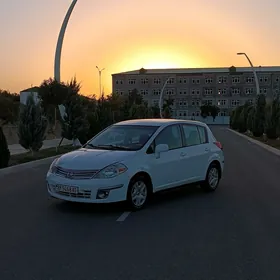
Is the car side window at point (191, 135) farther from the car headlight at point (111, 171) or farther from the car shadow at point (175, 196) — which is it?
the car headlight at point (111, 171)

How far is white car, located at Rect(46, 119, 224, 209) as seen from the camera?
8.62m

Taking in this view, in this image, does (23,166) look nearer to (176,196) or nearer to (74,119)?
(176,196)

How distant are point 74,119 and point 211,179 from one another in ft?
49.6

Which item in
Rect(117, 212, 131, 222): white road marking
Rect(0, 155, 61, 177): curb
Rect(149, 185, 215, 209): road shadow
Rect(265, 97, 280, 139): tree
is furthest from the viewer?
Rect(265, 97, 280, 139): tree

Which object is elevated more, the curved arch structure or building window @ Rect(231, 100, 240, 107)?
the curved arch structure

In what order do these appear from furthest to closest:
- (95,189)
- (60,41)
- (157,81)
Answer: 1. (157,81)
2. (60,41)
3. (95,189)

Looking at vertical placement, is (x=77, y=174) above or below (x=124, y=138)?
below

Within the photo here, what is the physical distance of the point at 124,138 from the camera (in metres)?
10.0

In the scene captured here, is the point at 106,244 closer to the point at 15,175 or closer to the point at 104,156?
the point at 104,156

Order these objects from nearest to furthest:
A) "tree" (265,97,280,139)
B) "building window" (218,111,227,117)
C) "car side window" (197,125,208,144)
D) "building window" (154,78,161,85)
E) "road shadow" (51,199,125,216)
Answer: "road shadow" (51,199,125,216) → "car side window" (197,125,208,144) → "tree" (265,97,280,139) → "building window" (218,111,227,117) → "building window" (154,78,161,85)

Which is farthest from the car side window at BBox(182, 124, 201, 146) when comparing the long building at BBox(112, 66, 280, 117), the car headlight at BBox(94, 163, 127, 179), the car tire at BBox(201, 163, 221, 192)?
the long building at BBox(112, 66, 280, 117)

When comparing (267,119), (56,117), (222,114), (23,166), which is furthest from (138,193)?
(222,114)

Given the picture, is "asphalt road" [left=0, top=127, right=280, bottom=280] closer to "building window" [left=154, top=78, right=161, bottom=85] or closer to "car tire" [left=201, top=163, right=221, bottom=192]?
"car tire" [left=201, top=163, right=221, bottom=192]

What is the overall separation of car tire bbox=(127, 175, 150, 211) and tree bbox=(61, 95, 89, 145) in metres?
16.6
